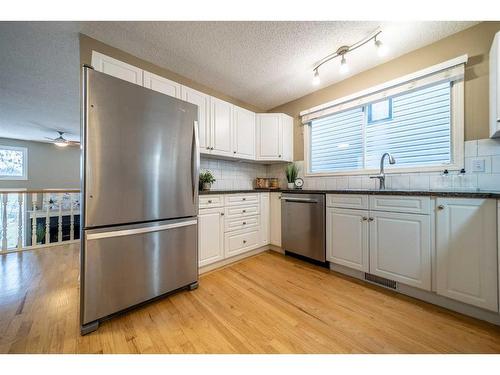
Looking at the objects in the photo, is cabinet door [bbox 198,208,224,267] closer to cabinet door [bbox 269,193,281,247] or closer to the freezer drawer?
the freezer drawer

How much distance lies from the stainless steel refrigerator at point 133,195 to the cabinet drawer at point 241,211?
60 centimetres

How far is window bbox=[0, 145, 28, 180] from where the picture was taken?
5219 millimetres

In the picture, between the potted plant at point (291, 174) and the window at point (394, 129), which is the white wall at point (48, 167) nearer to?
the potted plant at point (291, 174)

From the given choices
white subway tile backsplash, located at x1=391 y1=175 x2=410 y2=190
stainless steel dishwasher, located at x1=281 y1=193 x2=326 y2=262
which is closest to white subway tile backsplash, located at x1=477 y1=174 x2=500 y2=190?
white subway tile backsplash, located at x1=391 y1=175 x2=410 y2=190

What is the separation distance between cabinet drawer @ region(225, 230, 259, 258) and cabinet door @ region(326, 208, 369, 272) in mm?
923

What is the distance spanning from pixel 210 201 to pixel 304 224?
3.84ft

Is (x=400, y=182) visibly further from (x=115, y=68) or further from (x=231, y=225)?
(x=115, y=68)

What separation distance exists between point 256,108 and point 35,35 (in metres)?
2.59

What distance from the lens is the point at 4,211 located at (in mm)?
2816

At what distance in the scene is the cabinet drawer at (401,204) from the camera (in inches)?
59.3

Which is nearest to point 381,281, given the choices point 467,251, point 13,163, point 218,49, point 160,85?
point 467,251

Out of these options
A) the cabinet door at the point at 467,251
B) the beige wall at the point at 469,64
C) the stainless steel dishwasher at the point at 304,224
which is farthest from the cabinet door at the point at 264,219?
the beige wall at the point at 469,64

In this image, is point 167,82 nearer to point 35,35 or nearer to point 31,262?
point 35,35

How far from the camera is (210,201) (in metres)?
2.10
